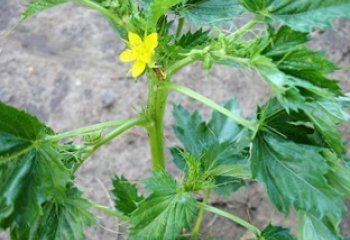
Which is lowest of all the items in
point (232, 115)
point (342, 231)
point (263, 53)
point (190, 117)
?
point (342, 231)

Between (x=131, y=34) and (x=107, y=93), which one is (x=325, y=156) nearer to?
(x=131, y=34)

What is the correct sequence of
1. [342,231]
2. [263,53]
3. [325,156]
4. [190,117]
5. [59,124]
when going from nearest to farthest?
1. [263,53]
2. [325,156]
3. [190,117]
4. [342,231]
5. [59,124]

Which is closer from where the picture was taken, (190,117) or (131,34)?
(131,34)

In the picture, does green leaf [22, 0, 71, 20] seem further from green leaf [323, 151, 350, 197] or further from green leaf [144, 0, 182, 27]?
green leaf [323, 151, 350, 197]

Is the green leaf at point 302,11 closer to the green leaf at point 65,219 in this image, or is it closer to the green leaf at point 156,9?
the green leaf at point 156,9

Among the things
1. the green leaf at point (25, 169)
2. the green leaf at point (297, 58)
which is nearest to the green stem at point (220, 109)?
the green leaf at point (297, 58)

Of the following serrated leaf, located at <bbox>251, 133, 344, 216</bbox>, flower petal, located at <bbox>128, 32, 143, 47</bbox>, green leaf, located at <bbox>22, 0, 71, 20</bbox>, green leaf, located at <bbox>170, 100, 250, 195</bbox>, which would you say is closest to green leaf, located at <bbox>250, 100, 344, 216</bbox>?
serrated leaf, located at <bbox>251, 133, 344, 216</bbox>

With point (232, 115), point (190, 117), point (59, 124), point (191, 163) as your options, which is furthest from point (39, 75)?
point (232, 115)
